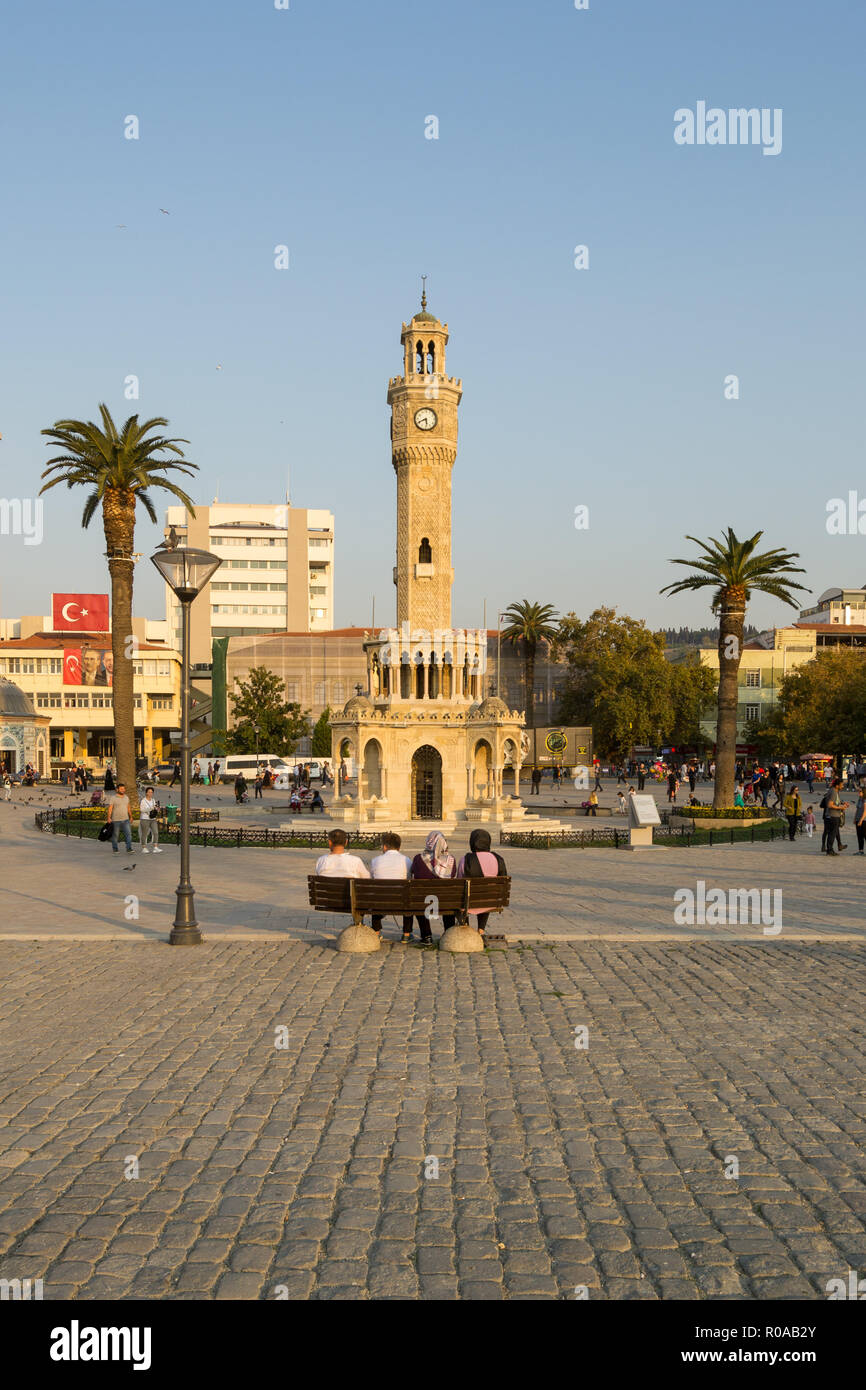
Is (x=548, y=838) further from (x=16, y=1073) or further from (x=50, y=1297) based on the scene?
(x=50, y=1297)

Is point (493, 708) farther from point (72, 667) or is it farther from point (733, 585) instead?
point (72, 667)

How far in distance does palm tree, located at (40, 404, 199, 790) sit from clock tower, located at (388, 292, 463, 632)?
29.5 feet

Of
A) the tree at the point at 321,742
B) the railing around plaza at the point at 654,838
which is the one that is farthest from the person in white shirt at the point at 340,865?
the tree at the point at 321,742

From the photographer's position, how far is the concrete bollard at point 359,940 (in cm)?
1223

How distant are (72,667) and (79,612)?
30.8 ft

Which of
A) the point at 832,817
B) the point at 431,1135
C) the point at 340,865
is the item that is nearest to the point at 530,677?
the point at 832,817

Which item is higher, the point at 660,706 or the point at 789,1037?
the point at 660,706

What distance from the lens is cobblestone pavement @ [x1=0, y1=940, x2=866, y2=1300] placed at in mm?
4836

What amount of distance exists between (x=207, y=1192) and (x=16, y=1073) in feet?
8.91

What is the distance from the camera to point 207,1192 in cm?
563

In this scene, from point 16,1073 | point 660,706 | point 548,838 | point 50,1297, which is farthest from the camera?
point 660,706

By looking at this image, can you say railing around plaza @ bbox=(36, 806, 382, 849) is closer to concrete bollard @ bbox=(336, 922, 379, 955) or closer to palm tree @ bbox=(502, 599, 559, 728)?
concrete bollard @ bbox=(336, 922, 379, 955)

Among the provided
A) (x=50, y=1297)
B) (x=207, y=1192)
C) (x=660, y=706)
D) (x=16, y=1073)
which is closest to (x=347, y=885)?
(x=16, y=1073)

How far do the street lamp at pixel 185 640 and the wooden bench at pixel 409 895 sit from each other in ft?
5.51
